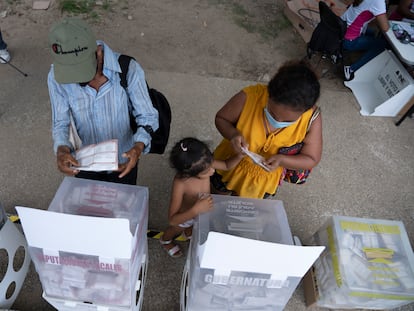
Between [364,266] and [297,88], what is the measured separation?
3.83 ft

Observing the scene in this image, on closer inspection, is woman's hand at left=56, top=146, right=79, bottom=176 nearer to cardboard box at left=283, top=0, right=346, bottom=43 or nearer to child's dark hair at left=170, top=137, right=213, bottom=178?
child's dark hair at left=170, top=137, right=213, bottom=178

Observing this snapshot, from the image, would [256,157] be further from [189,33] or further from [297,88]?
[189,33]

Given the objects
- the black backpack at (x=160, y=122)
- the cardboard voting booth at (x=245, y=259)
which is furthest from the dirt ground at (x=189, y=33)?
the cardboard voting booth at (x=245, y=259)

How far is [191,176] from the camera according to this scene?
1.74 meters

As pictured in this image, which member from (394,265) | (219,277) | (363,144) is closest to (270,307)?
(219,277)

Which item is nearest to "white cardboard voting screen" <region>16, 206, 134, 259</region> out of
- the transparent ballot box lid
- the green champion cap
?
the transparent ballot box lid

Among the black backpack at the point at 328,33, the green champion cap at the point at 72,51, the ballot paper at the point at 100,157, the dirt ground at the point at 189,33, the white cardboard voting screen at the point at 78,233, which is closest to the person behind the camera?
the white cardboard voting screen at the point at 78,233

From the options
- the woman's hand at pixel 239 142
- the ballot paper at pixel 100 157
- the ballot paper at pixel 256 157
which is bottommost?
the ballot paper at pixel 100 157

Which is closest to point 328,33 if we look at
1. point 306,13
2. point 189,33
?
point 306,13

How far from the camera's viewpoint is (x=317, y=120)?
169 cm

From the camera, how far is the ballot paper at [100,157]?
1.49 m

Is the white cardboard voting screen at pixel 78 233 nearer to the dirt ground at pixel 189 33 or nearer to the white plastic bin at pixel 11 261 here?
the white plastic bin at pixel 11 261

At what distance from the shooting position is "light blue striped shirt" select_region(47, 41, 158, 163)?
1.54 m

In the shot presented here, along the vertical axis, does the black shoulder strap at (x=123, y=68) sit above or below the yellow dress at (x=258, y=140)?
above
